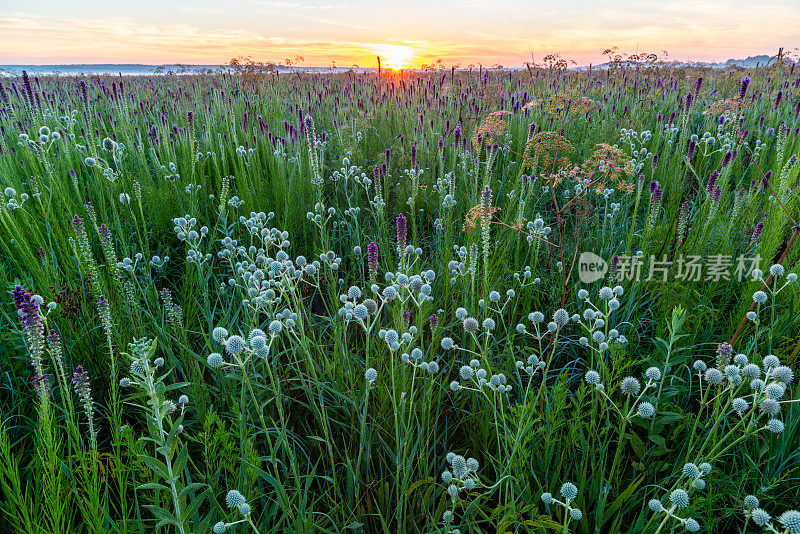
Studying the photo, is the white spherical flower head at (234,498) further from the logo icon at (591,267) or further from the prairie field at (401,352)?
the logo icon at (591,267)

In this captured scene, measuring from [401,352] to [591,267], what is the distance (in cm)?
165

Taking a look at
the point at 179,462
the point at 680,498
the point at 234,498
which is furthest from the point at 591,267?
A: the point at 179,462

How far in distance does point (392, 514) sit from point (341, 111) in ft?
18.7

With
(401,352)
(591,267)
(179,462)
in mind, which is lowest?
(401,352)

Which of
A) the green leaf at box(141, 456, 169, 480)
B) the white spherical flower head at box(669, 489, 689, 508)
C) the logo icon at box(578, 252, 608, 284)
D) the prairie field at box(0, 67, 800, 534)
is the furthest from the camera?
the logo icon at box(578, 252, 608, 284)

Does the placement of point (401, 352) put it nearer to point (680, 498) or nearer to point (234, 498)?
point (234, 498)

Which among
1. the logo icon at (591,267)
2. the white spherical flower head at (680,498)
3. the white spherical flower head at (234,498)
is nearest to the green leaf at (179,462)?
the white spherical flower head at (234,498)

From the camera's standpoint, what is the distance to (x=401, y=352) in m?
2.21

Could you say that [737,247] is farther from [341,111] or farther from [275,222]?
[341,111]

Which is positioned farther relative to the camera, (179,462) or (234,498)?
(234,498)

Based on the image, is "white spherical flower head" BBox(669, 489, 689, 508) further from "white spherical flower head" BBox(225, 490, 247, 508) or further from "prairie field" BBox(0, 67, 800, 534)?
"white spherical flower head" BBox(225, 490, 247, 508)

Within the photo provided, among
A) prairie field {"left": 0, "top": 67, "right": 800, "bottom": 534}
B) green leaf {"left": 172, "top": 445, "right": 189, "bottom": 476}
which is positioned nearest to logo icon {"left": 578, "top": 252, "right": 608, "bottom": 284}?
prairie field {"left": 0, "top": 67, "right": 800, "bottom": 534}

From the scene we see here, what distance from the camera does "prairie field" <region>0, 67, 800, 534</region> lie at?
4.90 feet

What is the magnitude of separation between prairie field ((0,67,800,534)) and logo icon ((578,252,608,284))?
2 cm
